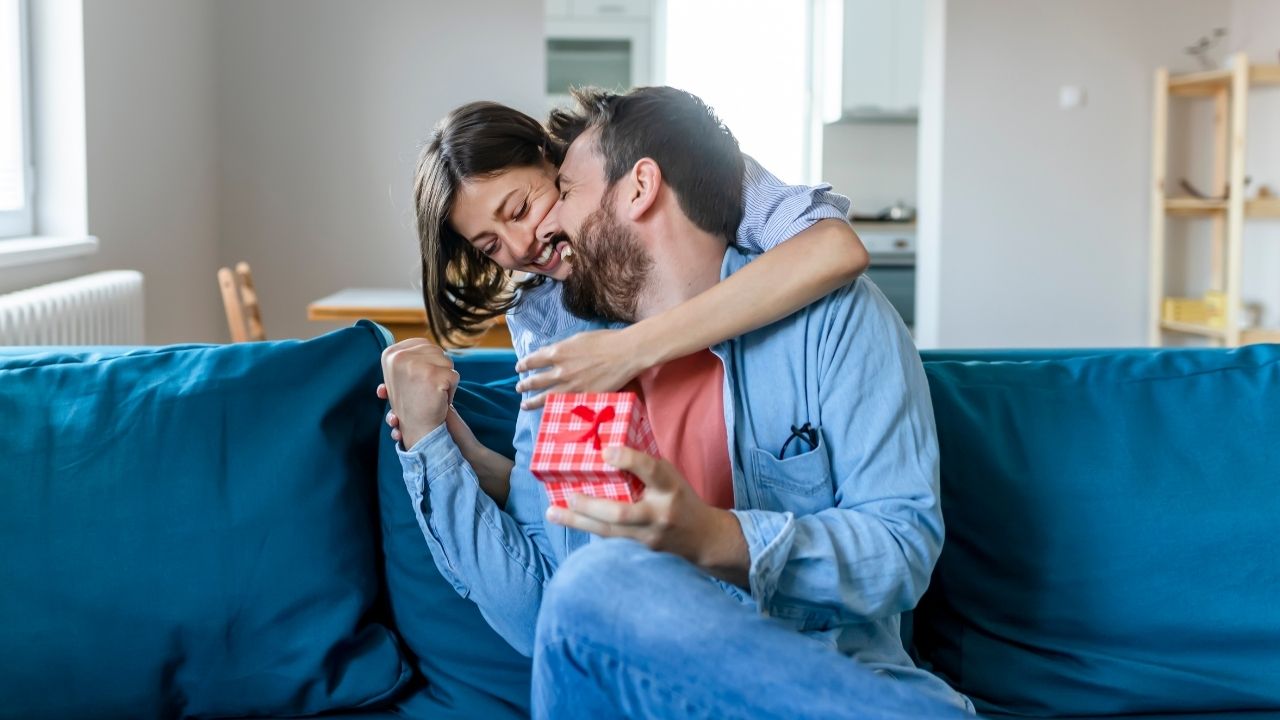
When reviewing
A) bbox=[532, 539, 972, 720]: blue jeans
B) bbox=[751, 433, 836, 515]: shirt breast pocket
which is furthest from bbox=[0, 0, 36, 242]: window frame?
bbox=[532, 539, 972, 720]: blue jeans

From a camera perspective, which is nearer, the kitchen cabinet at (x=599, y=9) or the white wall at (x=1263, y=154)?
the white wall at (x=1263, y=154)

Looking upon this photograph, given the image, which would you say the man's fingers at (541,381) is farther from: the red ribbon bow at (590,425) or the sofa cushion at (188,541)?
the sofa cushion at (188,541)

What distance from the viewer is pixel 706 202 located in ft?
4.38

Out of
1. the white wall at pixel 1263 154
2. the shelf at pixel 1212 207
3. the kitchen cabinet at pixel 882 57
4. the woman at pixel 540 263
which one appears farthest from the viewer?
the kitchen cabinet at pixel 882 57

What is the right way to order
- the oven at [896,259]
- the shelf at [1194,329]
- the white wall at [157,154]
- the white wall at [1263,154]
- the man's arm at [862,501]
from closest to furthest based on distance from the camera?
1. the man's arm at [862,501]
2. the white wall at [157,154]
3. the shelf at [1194,329]
4. the white wall at [1263,154]
5. the oven at [896,259]

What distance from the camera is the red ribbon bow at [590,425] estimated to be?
0.97 meters

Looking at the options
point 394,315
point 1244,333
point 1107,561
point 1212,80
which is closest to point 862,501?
point 1107,561

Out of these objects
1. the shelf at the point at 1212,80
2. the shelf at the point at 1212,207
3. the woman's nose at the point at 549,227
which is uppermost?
the shelf at the point at 1212,80

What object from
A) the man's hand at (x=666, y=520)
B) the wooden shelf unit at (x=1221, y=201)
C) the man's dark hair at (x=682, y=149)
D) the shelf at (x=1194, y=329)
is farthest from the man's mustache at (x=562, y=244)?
the shelf at (x=1194, y=329)

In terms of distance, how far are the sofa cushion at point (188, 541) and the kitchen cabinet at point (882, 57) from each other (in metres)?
5.72

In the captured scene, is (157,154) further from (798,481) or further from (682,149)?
(798,481)

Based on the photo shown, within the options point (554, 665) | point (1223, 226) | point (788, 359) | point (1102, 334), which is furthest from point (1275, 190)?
point (554, 665)

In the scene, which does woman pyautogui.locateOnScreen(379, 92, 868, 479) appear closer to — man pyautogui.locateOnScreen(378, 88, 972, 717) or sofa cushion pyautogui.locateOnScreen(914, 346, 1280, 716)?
man pyautogui.locateOnScreen(378, 88, 972, 717)

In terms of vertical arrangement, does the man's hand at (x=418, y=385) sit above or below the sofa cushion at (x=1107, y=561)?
above
